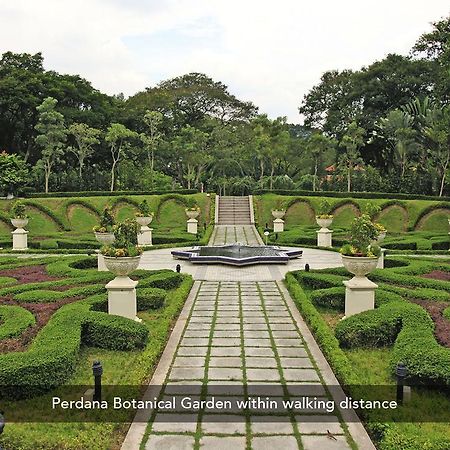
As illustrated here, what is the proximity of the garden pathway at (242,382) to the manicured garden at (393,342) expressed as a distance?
11.8 inches

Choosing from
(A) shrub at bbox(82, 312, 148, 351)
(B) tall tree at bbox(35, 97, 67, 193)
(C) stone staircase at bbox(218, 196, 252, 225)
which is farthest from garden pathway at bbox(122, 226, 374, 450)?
(B) tall tree at bbox(35, 97, 67, 193)

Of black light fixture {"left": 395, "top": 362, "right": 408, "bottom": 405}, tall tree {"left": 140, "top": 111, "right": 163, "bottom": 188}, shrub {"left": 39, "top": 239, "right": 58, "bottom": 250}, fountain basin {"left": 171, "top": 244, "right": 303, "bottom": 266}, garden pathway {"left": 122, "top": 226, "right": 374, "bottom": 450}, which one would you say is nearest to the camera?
garden pathway {"left": 122, "top": 226, "right": 374, "bottom": 450}

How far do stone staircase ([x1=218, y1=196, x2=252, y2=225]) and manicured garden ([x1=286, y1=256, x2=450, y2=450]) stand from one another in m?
18.0

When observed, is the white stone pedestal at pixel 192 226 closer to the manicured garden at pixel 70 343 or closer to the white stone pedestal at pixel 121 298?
the manicured garden at pixel 70 343

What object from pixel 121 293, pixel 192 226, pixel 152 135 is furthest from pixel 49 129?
pixel 121 293

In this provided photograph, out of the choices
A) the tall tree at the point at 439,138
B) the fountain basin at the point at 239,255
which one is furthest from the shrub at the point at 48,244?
the tall tree at the point at 439,138

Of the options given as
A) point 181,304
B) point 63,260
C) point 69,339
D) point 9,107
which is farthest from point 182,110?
point 69,339

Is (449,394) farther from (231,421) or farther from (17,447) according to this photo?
(17,447)

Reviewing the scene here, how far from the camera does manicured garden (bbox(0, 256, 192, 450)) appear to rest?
18.9 feet

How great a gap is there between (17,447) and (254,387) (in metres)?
3.06

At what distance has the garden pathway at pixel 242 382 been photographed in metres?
5.64

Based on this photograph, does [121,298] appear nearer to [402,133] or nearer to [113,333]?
[113,333]

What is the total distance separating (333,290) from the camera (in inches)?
450

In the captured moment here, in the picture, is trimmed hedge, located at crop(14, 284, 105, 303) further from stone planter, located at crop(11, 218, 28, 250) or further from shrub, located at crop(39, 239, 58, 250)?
stone planter, located at crop(11, 218, 28, 250)
